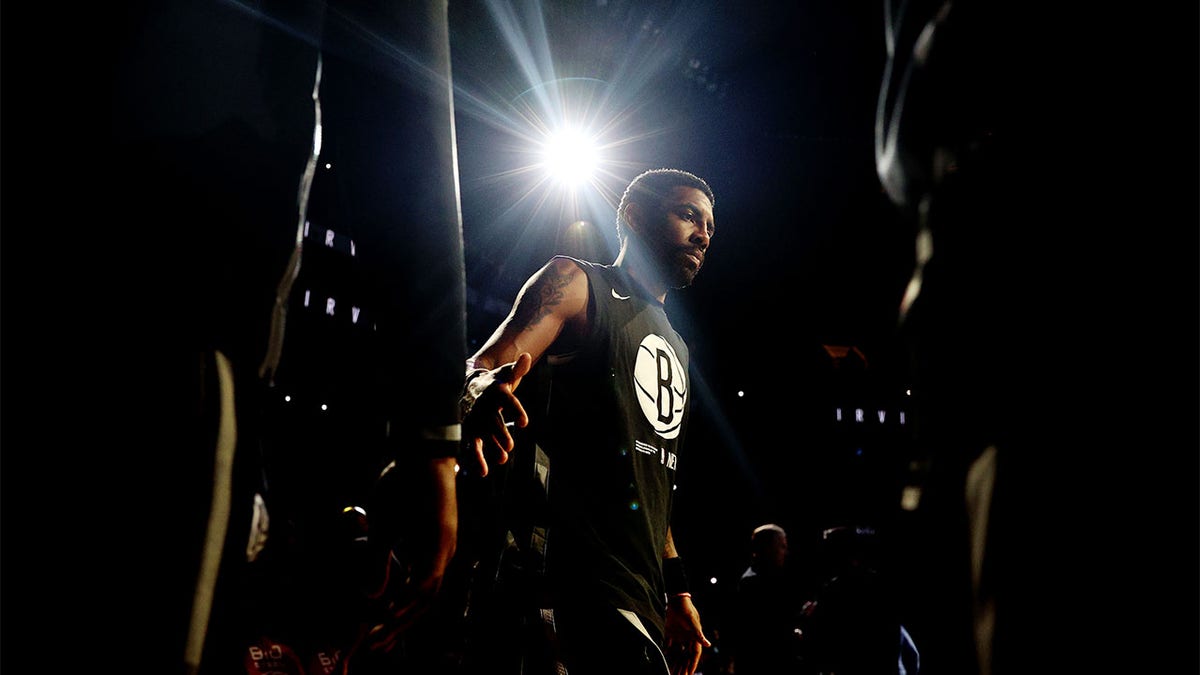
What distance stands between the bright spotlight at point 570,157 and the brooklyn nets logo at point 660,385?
725 cm

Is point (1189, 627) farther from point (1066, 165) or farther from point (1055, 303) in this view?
point (1066, 165)

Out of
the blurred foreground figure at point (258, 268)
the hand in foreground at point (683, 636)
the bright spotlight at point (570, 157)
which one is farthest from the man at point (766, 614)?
the blurred foreground figure at point (258, 268)

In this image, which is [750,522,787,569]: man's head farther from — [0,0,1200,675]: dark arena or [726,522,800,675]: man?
[0,0,1200,675]: dark arena

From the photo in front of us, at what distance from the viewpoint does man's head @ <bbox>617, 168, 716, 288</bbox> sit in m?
3.26

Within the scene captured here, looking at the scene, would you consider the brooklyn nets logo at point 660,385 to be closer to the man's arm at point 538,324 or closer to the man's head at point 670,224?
the man's arm at point 538,324

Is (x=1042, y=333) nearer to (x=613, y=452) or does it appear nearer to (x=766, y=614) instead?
(x=613, y=452)

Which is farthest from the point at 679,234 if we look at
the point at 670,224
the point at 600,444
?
the point at 600,444

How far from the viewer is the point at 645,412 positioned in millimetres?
2574

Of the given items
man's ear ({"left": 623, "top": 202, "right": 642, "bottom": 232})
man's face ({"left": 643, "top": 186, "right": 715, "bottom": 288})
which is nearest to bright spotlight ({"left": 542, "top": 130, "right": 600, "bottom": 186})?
man's ear ({"left": 623, "top": 202, "right": 642, "bottom": 232})

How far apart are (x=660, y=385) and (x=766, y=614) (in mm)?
5166

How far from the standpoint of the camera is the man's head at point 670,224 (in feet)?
10.7

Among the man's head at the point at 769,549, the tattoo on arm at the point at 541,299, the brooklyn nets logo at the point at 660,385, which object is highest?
the tattoo on arm at the point at 541,299

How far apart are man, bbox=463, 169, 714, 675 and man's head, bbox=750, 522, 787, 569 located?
4666 millimetres

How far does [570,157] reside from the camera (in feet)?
34.7
